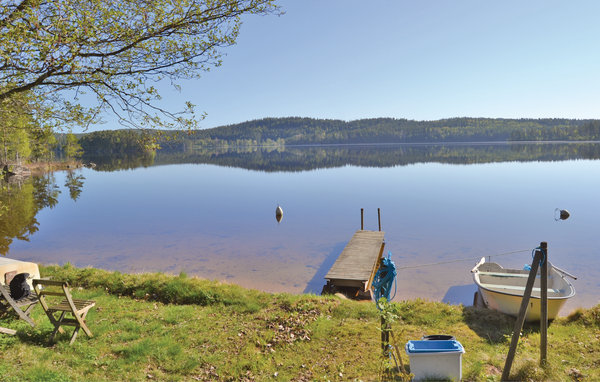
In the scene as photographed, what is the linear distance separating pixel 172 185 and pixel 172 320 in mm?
59484

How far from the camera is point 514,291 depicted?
1442 cm

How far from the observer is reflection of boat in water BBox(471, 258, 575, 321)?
12.2 m

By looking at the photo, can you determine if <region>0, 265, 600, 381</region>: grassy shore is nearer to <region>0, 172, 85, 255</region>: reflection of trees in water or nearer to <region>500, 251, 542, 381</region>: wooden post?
<region>500, 251, 542, 381</region>: wooden post

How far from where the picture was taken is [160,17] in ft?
26.0

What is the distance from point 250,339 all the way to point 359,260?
36.8 ft

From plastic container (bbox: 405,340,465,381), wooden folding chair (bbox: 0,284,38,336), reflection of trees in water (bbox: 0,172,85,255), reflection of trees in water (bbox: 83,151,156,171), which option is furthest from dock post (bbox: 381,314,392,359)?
reflection of trees in water (bbox: 83,151,156,171)

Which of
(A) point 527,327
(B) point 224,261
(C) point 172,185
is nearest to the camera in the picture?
(A) point 527,327

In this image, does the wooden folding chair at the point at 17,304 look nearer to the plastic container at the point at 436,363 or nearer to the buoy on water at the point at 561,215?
the plastic container at the point at 436,363

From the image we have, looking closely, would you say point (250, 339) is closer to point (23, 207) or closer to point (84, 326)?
point (84, 326)

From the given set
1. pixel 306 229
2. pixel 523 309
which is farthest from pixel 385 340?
pixel 306 229

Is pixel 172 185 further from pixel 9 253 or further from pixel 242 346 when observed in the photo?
pixel 242 346

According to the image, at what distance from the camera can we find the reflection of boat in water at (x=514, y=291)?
12.2m

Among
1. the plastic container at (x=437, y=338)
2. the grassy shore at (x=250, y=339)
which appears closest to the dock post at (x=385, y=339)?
the grassy shore at (x=250, y=339)

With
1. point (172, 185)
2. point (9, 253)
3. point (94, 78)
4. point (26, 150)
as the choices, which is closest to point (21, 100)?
point (94, 78)
